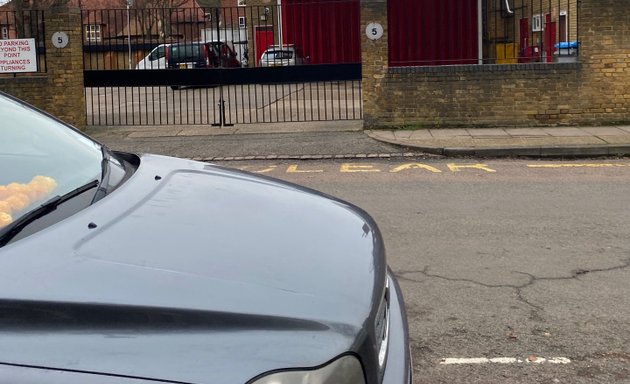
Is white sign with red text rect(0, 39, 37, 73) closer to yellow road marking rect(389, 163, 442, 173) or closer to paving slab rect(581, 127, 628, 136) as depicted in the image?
yellow road marking rect(389, 163, 442, 173)

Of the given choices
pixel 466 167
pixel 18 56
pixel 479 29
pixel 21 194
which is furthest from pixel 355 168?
pixel 479 29

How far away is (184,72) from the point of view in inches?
581

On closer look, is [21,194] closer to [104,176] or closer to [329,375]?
[104,176]

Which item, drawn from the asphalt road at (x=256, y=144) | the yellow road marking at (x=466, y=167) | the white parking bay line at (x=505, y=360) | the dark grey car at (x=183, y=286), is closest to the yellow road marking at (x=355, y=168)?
the asphalt road at (x=256, y=144)

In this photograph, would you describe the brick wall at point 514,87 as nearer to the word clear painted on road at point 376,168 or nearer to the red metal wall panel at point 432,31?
the word clear painted on road at point 376,168

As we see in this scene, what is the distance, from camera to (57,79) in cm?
1467

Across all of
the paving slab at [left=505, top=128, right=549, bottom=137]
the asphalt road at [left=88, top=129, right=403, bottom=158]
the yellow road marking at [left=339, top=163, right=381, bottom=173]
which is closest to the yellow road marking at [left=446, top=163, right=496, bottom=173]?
the yellow road marking at [left=339, top=163, right=381, bottom=173]

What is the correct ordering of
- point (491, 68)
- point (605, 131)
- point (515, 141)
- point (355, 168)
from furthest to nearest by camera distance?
point (491, 68) < point (605, 131) < point (515, 141) < point (355, 168)

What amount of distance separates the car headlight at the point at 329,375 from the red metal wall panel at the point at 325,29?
680 inches

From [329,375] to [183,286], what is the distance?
461 mm

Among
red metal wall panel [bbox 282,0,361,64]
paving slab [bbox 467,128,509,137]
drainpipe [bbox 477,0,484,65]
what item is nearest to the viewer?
paving slab [bbox 467,128,509,137]

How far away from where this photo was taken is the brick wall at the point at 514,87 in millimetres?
13484

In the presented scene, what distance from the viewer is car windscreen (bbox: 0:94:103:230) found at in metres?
2.58

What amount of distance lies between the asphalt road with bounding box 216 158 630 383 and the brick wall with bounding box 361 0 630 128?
129 inches
